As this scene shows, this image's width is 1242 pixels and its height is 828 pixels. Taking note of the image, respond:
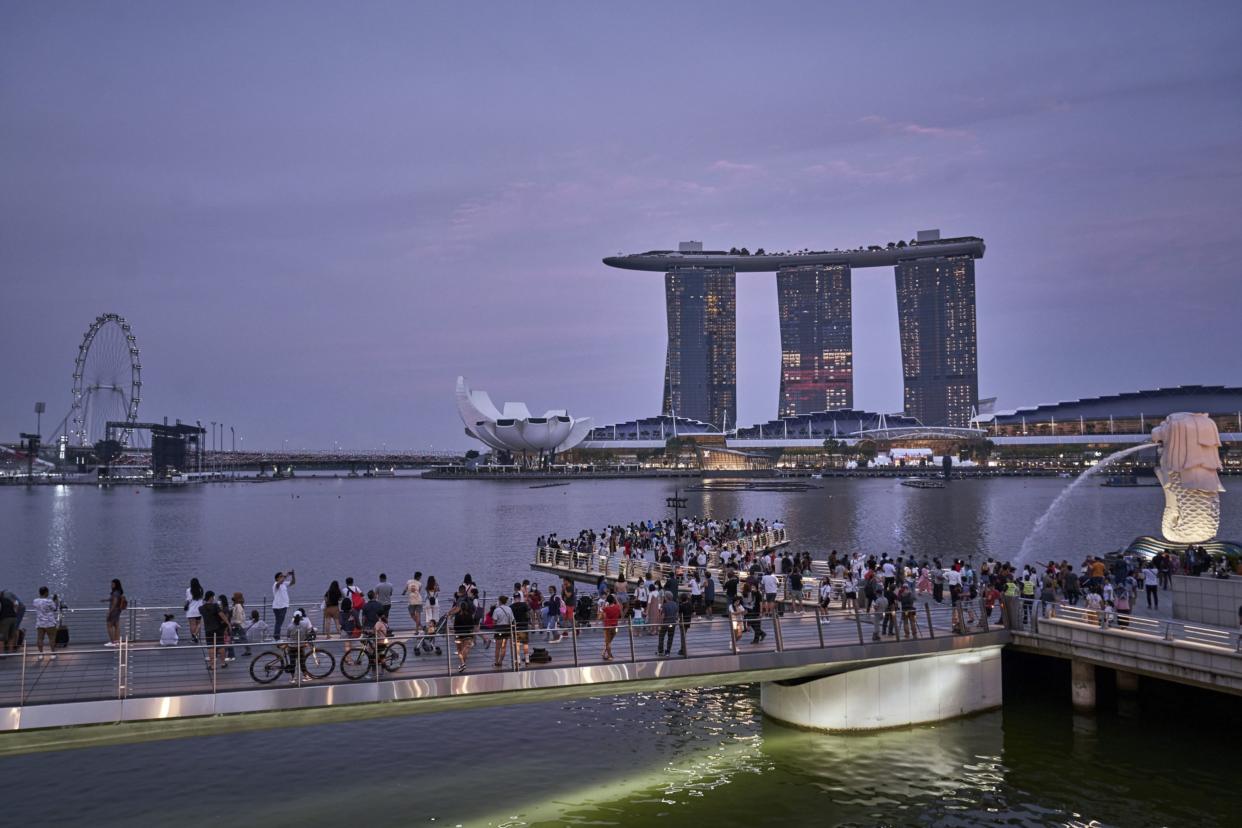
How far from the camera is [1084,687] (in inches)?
735

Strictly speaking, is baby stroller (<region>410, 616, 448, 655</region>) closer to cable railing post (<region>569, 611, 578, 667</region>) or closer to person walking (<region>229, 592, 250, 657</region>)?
cable railing post (<region>569, 611, 578, 667</region>)

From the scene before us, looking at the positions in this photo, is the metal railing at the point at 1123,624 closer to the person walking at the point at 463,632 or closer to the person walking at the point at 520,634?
the person walking at the point at 520,634

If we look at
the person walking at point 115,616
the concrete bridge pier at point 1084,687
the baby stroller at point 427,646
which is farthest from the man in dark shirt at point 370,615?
the concrete bridge pier at point 1084,687

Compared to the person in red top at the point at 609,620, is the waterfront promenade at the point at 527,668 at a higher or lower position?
lower

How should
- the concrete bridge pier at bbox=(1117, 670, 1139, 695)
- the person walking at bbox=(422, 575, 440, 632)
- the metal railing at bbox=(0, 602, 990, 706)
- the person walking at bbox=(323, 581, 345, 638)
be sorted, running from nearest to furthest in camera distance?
the metal railing at bbox=(0, 602, 990, 706) → the person walking at bbox=(323, 581, 345, 638) → the person walking at bbox=(422, 575, 440, 632) → the concrete bridge pier at bbox=(1117, 670, 1139, 695)

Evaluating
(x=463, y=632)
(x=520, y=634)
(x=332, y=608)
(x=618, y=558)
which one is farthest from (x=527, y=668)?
(x=618, y=558)

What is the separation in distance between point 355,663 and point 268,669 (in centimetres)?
111

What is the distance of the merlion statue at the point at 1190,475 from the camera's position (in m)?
27.2

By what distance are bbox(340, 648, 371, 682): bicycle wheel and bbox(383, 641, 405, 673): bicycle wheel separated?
0.85ft

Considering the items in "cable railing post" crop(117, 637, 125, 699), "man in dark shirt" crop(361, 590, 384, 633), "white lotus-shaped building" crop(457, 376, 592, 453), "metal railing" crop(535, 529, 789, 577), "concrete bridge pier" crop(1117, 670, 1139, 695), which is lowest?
"concrete bridge pier" crop(1117, 670, 1139, 695)

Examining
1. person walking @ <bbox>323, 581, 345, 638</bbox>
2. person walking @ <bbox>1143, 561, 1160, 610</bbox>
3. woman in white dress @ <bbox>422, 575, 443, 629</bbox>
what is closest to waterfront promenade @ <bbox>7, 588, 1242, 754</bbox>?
woman in white dress @ <bbox>422, 575, 443, 629</bbox>

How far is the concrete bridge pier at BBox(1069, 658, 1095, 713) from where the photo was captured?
18.6m

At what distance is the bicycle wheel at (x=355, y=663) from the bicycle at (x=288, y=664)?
0.51ft

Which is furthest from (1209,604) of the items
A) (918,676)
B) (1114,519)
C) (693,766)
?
(1114,519)
